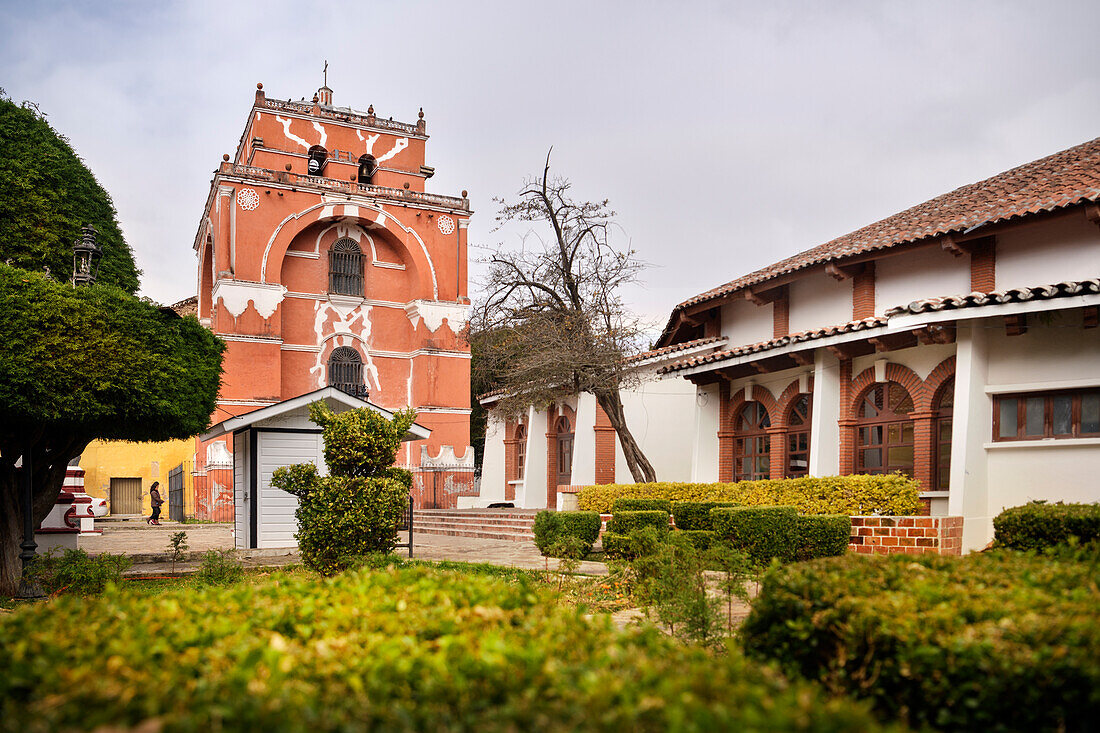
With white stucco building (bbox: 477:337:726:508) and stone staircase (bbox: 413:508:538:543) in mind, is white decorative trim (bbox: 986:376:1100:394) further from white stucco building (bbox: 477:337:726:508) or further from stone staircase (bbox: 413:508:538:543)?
stone staircase (bbox: 413:508:538:543)

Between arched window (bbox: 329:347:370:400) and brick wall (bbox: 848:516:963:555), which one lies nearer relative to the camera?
brick wall (bbox: 848:516:963:555)

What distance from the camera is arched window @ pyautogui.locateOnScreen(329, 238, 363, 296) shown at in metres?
29.9

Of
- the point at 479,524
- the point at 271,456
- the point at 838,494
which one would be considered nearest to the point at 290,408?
the point at 271,456

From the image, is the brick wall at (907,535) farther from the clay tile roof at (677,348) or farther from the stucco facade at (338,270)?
the stucco facade at (338,270)

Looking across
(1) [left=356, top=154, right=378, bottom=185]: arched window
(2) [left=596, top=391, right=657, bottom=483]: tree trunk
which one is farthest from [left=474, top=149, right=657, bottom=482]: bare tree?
(1) [left=356, top=154, right=378, bottom=185]: arched window

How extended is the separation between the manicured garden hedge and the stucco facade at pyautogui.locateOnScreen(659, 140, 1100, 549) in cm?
996

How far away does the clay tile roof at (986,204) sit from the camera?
12.9 metres

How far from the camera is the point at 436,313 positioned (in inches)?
1204

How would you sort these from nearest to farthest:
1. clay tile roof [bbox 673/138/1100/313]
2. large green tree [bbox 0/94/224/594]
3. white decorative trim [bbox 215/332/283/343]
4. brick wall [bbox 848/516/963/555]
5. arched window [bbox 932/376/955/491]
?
large green tree [bbox 0/94/224/594] < brick wall [bbox 848/516/963/555] < clay tile roof [bbox 673/138/1100/313] < arched window [bbox 932/376/955/491] < white decorative trim [bbox 215/332/283/343]

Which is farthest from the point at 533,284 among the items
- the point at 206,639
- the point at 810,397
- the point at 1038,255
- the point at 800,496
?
the point at 206,639

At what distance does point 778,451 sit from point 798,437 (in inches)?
18.8

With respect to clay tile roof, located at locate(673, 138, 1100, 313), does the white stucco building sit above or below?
below

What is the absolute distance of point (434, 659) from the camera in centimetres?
295

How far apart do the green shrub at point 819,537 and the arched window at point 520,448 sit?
50.9 ft
